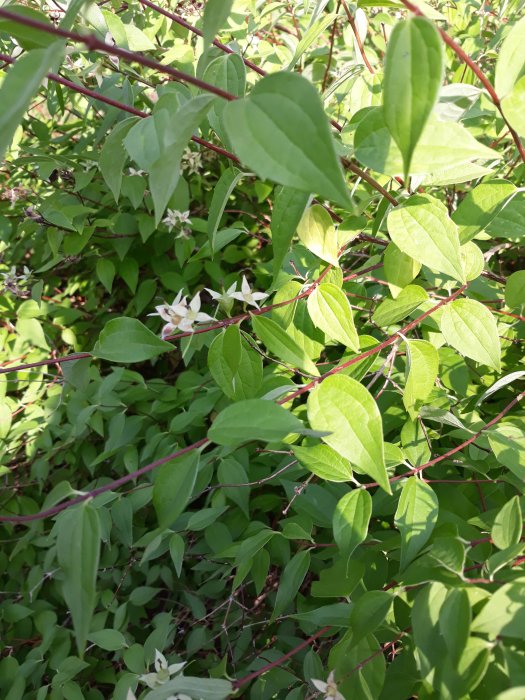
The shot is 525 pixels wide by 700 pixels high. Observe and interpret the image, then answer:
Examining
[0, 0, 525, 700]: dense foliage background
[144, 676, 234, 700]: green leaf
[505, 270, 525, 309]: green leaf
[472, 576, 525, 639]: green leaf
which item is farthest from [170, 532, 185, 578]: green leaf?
[505, 270, 525, 309]: green leaf

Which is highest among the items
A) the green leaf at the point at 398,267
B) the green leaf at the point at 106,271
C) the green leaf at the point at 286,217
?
the green leaf at the point at 286,217

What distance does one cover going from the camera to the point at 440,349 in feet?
3.68

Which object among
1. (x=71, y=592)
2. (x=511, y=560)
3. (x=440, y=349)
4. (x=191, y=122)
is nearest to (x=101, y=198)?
(x=440, y=349)

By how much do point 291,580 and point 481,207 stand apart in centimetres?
72

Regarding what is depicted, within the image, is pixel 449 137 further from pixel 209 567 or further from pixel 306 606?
pixel 209 567

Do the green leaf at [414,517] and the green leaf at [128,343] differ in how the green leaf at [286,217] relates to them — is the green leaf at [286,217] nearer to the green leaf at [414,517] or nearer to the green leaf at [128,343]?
the green leaf at [128,343]

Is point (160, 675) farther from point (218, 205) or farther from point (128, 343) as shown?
point (218, 205)

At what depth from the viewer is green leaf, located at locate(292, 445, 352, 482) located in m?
0.81

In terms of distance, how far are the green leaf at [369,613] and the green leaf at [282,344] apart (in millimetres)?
310

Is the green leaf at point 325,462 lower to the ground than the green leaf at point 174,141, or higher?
lower

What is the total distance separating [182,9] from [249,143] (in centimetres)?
154

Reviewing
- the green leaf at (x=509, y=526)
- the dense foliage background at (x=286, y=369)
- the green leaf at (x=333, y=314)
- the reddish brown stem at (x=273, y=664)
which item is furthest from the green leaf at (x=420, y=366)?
the reddish brown stem at (x=273, y=664)

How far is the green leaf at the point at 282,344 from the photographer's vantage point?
772mm

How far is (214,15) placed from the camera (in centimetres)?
59
